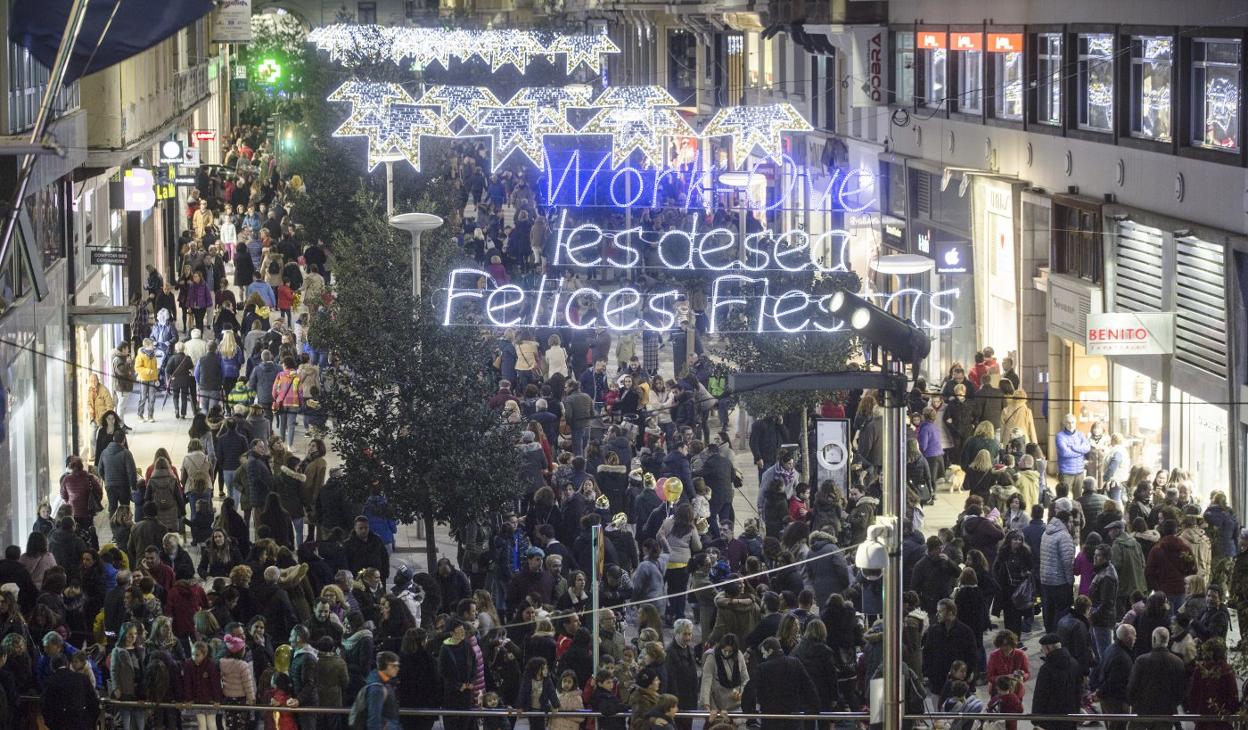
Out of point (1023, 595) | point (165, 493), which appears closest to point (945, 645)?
point (1023, 595)

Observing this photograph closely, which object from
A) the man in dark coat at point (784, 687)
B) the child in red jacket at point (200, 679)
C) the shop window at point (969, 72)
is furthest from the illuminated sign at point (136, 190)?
the man in dark coat at point (784, 687)

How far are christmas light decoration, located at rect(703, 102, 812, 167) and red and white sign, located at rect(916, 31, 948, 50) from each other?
3315mm

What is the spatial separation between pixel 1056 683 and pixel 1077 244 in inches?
605

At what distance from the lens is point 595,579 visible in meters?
17.6

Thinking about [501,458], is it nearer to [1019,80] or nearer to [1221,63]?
[1221,63]

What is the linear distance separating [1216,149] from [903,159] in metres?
13.3

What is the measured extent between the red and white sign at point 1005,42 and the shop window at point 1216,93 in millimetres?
6218

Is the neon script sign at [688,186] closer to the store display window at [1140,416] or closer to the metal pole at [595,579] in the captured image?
the store display window at [1140,416]

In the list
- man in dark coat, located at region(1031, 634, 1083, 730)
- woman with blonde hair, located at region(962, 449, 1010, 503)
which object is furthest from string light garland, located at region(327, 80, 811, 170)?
man in dark coat, located at region(1031, 634, 1083, 730)

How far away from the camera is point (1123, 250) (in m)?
28.4

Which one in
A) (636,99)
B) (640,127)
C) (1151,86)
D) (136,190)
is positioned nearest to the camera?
(1151,86)

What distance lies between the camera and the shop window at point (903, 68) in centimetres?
3812

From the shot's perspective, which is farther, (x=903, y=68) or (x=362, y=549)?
(x=903, y=68)

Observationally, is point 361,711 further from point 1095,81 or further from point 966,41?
point 966,41
